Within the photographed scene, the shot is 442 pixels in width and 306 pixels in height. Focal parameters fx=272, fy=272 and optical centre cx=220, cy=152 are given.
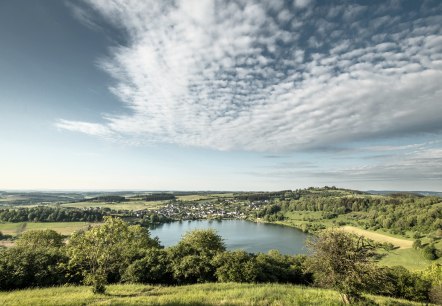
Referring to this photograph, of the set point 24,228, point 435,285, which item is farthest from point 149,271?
point 24,228

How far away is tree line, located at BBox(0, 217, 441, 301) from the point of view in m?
17.5

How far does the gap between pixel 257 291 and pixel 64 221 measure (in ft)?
579

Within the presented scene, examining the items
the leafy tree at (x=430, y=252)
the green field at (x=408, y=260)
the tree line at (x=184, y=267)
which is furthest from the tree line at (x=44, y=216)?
the leafy tree at (x=430, y=252)

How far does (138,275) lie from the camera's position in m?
31.6

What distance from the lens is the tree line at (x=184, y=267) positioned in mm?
17469

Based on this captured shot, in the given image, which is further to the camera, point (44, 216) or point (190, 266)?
point (44, 216)

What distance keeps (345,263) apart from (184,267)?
20701 millimetres

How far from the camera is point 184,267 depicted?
107 feet

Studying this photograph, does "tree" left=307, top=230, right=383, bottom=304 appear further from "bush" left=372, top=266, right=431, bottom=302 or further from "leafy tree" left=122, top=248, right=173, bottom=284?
"bush" left=372, top=266, right=431, bottom=302

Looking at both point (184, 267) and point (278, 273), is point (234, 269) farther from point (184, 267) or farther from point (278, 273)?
point (278, 273)

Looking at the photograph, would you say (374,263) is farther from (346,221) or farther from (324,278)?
(346,221)

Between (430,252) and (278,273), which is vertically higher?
(278,273)

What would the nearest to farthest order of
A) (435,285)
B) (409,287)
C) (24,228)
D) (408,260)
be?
(409,287) → (435,285) → (408,260) → (24,228)

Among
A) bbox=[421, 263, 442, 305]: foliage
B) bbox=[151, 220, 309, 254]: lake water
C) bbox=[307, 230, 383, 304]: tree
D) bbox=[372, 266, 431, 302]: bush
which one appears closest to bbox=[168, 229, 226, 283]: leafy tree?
bbox=[307, 230, 383, 304]: tree
